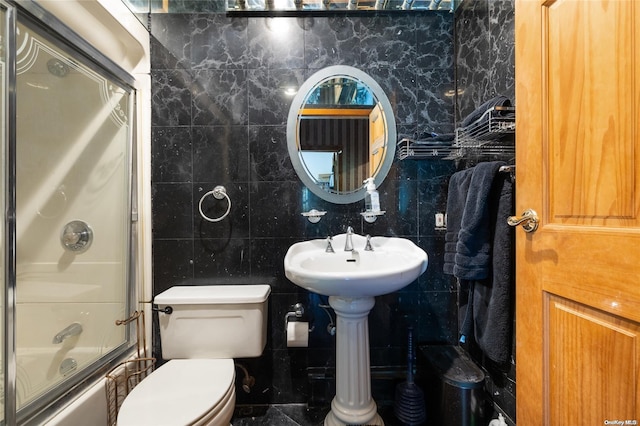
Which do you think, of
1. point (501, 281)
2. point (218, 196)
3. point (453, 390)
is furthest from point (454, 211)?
point (218, 196)

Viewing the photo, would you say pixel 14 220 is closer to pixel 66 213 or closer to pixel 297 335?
pixel 66 213

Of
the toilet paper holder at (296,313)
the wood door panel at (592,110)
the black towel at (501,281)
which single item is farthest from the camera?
the toilet paper holder at (296,313)

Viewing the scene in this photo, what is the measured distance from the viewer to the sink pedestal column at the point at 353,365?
114 cm

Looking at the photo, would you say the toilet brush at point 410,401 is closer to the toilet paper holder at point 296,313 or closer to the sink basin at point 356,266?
the sink basin at point 356,266

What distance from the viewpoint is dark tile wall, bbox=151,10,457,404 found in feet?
4.74

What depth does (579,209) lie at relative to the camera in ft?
2.05

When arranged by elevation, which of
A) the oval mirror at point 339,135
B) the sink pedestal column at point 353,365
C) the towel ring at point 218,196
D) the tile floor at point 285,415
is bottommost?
the tile floor at point 285,415

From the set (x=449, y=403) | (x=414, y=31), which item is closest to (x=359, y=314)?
(x=449, y=403)

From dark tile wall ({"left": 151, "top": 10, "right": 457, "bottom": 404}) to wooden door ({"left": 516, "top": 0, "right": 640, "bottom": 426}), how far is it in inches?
26.1

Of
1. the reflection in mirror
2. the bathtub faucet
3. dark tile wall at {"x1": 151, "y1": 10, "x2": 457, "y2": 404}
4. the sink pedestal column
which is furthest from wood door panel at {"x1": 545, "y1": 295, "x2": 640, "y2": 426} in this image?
the bathtub faucet

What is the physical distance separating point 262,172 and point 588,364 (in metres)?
1.41

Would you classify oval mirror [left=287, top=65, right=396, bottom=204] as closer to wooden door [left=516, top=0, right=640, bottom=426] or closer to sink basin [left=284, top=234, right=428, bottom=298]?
sink basin [left=284, top=234, right=428, bottom=298]

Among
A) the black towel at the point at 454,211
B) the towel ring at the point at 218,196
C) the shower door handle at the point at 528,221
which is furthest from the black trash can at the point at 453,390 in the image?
the towel ring at the point at 218,196

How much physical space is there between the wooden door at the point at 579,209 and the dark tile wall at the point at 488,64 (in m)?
0.34
